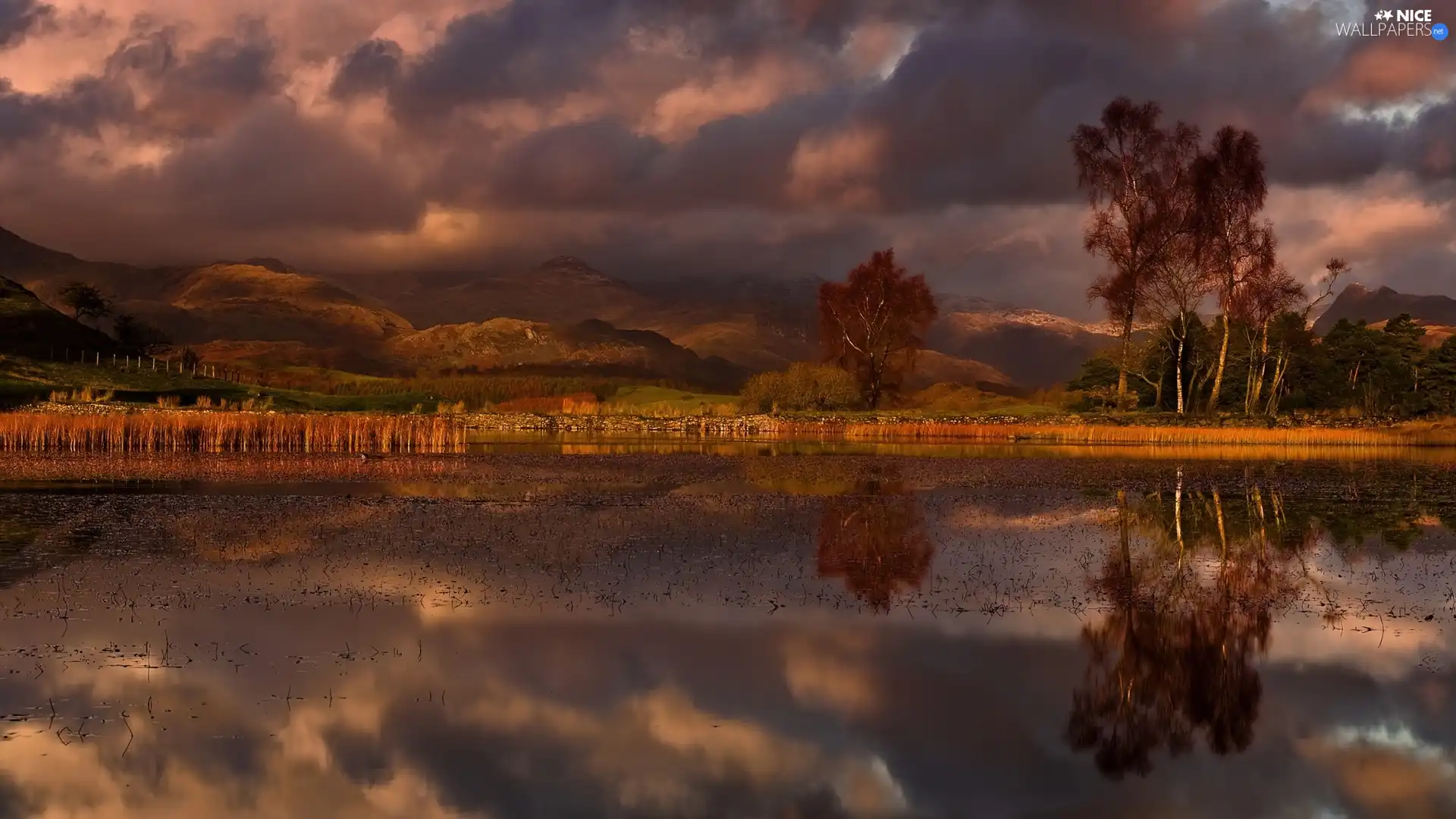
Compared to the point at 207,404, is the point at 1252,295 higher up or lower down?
higher up

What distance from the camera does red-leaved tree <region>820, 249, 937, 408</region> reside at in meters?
83.8

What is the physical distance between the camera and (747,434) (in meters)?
77.8

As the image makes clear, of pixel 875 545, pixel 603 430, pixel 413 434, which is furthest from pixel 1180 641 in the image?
pixel 603 430

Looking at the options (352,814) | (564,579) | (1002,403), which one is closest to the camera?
(352,814)

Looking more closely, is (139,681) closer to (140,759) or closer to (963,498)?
(140,759)

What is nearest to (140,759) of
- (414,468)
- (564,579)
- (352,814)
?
(352,814)

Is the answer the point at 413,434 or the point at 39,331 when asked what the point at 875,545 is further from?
the point at 39,331

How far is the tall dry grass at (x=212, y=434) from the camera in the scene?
51.3 metres

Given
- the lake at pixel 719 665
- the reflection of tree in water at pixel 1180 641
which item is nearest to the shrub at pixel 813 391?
the lake at pixel 719 665

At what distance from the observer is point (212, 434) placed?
53.1m

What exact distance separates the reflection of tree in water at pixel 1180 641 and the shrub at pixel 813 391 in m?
57.2

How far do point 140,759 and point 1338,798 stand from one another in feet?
31.7

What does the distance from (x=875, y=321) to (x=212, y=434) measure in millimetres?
46213

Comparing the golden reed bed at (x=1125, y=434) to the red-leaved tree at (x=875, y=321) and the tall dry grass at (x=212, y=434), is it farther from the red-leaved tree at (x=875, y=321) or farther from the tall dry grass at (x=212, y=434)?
the tall dry grass at (x=212, y=434)
